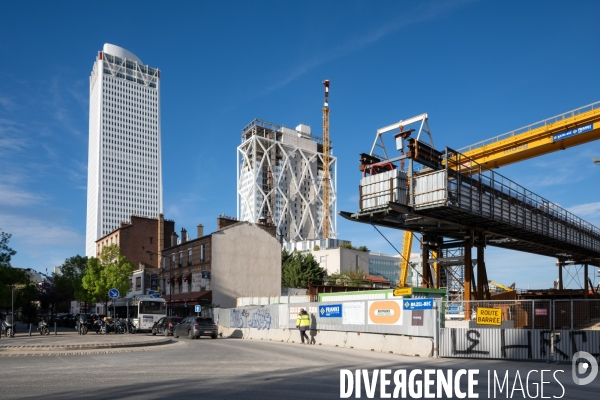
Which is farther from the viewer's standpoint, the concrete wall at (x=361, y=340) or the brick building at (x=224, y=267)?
the brick building at (x=224, y=267)

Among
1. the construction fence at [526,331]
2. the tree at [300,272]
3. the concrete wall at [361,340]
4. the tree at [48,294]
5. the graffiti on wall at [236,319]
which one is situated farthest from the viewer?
the tree at [48,294]

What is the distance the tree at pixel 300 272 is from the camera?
72.6 m

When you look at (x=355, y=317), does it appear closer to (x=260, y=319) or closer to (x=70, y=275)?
(x=260, y=319)

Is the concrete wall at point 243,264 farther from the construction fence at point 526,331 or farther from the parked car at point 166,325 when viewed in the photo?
the construction fence at point 526,331

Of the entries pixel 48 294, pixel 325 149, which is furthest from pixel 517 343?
pixel 325 149

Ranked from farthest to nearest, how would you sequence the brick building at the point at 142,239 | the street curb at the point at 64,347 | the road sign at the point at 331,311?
1. the brick building at the point at 142,239
2. the road sign at the point at 331,311
3. the street curb at the point at 64,347

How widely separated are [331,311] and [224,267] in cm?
3047

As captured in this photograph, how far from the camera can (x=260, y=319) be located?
116ft

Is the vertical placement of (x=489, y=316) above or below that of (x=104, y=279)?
above

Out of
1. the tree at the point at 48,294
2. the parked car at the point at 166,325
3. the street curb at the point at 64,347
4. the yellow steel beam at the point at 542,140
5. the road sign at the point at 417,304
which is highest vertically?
the yellow steel beam at the point at 542,140

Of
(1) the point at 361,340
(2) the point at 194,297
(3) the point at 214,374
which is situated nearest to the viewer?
(3) the point at 214,374

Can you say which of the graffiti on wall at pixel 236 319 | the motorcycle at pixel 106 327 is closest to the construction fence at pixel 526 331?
the graffiti on wall at pixel 236 319

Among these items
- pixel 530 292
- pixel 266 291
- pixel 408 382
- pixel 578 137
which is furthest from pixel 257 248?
pixel 408 382

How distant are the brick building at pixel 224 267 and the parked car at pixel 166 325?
41.7 ft
